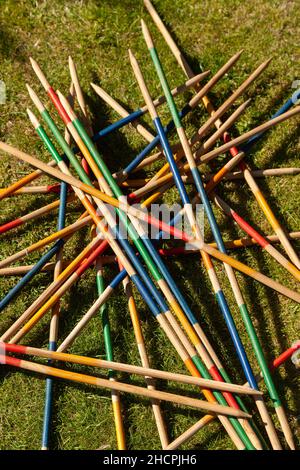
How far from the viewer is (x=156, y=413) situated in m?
3.14

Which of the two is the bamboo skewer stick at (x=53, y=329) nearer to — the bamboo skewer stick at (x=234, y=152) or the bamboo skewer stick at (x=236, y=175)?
the bamboo skewer stick at (x=236, y=175)

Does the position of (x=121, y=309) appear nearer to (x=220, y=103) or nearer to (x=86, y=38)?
(x=220, y=103)

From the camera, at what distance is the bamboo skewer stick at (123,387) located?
9.78ft

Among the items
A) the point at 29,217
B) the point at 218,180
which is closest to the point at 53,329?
the point at 29,217

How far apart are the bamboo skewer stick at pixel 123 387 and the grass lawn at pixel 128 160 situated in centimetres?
22

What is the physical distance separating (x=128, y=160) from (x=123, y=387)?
1281 mm

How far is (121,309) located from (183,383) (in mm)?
496

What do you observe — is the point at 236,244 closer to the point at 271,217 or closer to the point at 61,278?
the point at 271,217

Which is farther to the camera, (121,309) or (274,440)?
(121,309)

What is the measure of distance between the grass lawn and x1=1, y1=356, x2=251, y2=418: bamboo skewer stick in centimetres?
22

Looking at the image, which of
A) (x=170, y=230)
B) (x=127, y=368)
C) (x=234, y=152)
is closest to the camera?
(x=127, y=368)

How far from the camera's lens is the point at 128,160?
12.0 feet

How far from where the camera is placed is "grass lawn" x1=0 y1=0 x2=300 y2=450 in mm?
3262

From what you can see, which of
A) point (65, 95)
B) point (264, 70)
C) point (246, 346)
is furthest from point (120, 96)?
point (246, 346)
